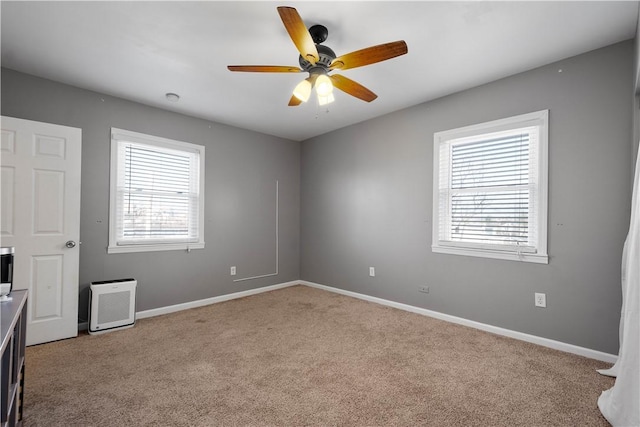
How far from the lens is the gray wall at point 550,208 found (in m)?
2.46

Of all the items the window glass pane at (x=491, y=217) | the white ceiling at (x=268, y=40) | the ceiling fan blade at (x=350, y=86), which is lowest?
the window glass pane at (x=491, y=217)

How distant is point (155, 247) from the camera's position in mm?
3701

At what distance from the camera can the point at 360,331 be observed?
3.12 metres

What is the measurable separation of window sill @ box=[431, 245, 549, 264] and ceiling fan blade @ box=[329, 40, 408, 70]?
222cm

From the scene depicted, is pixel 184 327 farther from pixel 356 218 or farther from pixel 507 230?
pixel 507 230

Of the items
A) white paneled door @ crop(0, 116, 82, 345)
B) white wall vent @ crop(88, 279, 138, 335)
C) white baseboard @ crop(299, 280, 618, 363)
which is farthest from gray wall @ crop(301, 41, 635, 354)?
white paneled door @ crop(0, 116, 82, 345)

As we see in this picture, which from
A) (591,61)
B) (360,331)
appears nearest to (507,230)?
(591,61)

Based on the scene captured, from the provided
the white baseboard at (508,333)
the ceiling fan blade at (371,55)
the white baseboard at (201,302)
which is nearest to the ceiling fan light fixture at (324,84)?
the ceiling fan blade at (371,55)

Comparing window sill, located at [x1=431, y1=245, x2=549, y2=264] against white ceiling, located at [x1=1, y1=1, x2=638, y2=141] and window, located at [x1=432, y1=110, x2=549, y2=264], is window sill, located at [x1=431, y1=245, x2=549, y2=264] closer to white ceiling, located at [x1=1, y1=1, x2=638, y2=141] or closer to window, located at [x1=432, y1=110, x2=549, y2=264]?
window, located at [x1=432, y1=110, x2=549, y2=264]

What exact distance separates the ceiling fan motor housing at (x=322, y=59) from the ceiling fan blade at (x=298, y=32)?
0.09 m

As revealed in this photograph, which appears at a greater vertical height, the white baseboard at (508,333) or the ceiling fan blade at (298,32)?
the ceiling fan blade at (298,32)

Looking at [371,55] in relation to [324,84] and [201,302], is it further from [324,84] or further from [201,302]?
[201,302]

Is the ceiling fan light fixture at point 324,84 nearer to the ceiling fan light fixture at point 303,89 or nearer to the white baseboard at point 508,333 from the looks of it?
the ceiling fan light fixture at point 303,89

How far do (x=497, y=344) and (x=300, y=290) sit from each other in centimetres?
283
